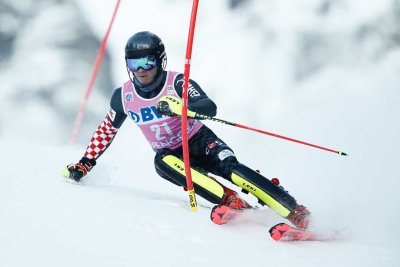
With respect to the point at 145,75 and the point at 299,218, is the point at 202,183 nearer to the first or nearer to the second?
the point at 299,218

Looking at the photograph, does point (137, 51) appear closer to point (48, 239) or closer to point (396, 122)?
point (48, 239)

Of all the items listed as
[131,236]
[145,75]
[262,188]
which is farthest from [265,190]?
[145,75]

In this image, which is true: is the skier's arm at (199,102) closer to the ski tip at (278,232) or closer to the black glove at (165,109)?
the black glove at (165,109)

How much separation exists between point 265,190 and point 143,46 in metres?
1.27

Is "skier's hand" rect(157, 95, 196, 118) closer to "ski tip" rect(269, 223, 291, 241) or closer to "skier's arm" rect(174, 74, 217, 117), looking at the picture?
"skier's arm" rect(174, 74, 217, 117)

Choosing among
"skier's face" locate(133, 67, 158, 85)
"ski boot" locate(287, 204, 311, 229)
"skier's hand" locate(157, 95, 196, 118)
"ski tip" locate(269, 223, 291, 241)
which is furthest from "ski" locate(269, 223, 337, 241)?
"skier's face" locate(133, 67, 158, 85)

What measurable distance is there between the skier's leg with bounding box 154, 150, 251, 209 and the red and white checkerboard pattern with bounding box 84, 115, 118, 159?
0.74 m

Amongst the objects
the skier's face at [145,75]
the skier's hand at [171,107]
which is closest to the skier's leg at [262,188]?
A: the skier's hand at [171,107]

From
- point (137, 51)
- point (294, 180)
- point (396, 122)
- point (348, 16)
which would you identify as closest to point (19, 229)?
point (137, 51)

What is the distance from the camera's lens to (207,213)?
3.24 m

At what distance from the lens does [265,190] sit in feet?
10.2

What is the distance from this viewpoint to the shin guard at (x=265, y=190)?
3061 mm

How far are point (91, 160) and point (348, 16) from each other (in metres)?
33.3

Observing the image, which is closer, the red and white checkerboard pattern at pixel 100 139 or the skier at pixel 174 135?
the skier at pixel 174 135
